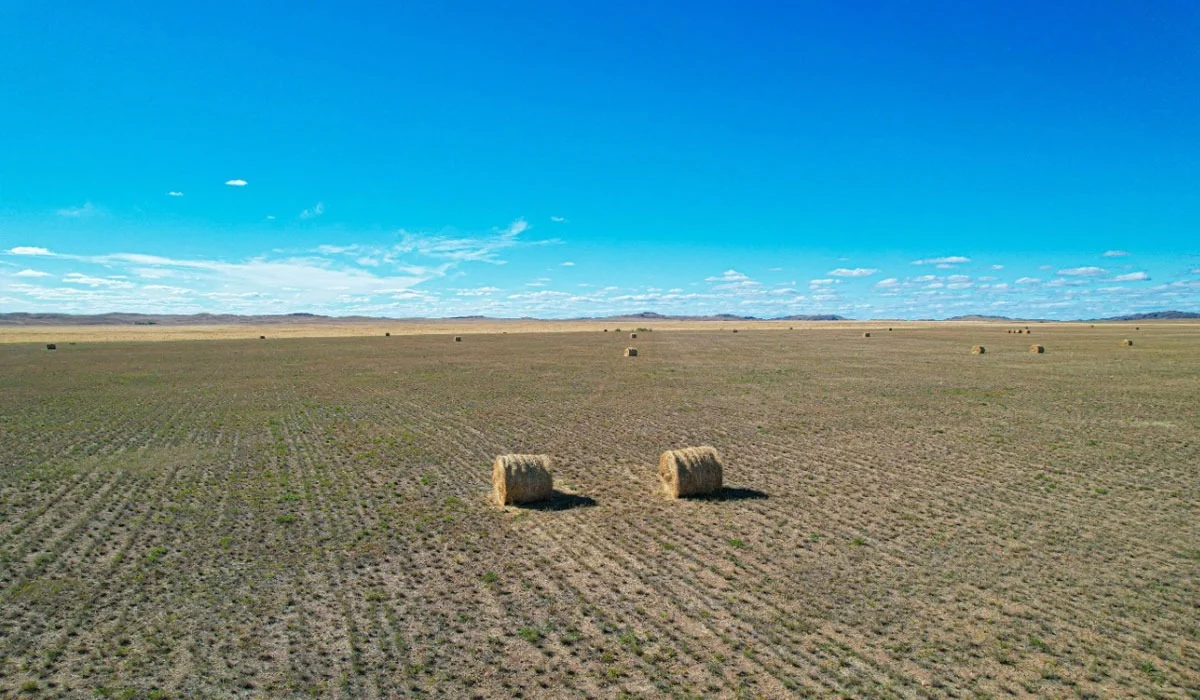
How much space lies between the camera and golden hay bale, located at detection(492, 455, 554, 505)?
1201cm

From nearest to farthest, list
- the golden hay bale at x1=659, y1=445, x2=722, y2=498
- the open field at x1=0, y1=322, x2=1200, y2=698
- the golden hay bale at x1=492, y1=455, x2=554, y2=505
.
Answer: the open field at x1=0, y1=322, x2=1200, y2=698
the golden hay bale at x1=492, y1=455, x2=554, y2=505
the golden hay bale at x1=659, y1=445, x2=722, y2=498

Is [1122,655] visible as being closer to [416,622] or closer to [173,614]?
[416,622]

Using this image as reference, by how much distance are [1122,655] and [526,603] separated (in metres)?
6.39

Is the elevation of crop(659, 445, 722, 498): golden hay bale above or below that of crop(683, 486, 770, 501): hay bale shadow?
above

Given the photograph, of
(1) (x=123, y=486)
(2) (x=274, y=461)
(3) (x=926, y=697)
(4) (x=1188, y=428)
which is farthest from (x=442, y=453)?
(4) (x=1188, y=428)

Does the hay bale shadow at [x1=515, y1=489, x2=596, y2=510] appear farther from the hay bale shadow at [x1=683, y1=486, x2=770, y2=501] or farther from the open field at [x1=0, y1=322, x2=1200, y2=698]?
the hay bale shadow at [x1=683, y1=486, x2=770, y2=501]

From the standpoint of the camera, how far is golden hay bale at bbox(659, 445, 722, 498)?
12586 mm

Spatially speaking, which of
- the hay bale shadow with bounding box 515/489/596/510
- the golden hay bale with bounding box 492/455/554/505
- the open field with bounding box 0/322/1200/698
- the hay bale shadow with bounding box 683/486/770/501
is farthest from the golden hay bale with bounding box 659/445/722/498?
the golden hay bale with bounding box 492/455/554/505

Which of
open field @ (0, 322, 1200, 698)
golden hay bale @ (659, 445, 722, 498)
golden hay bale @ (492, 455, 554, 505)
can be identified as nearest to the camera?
open field @ (0, 322, 1200, 698)

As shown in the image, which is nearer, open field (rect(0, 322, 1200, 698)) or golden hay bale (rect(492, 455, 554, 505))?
open field (rect(0, 322, 1200, 698))

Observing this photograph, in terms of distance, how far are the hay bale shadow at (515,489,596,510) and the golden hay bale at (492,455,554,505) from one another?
0.31 feet

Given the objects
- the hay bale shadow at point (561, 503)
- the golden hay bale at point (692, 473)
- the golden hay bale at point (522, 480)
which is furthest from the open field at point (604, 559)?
the golden hay bale at point (692, 473)

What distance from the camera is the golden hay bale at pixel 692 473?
12.6 metres

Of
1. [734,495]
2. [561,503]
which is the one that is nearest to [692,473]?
[734,495]
